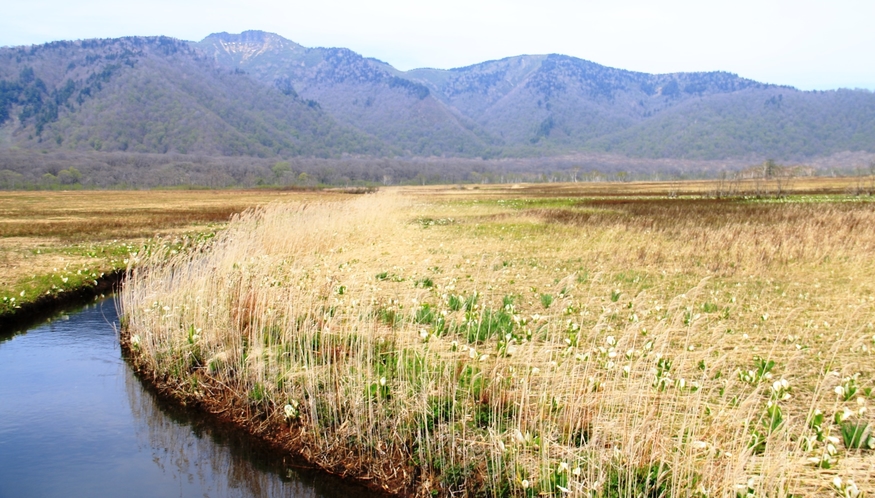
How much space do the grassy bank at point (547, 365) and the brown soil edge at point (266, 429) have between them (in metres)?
0.04

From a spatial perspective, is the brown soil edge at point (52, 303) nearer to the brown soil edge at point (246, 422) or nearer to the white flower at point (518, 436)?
the brown soil edge at point (246, 422)

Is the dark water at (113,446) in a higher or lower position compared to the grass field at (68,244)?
lower

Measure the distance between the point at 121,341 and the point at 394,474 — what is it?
995 centimetres

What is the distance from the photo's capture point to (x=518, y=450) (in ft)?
22.9

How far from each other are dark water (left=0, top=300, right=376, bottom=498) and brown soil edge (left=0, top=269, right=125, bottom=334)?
3.36m

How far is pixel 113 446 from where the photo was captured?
936 centimetres

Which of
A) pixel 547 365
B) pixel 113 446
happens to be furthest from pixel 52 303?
pixel 547 365

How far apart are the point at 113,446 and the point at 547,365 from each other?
7.20 metres

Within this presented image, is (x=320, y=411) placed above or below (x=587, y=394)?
below

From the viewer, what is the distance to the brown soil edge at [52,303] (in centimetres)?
1582

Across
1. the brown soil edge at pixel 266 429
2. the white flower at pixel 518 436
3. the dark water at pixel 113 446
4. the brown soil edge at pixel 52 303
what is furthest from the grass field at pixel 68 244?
the white flower at pixel 518 436

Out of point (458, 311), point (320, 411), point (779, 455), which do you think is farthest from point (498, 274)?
point (779, 455)

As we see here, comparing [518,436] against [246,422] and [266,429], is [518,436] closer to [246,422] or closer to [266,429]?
[266,429]

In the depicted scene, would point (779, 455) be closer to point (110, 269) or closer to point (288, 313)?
point (288, 313)
